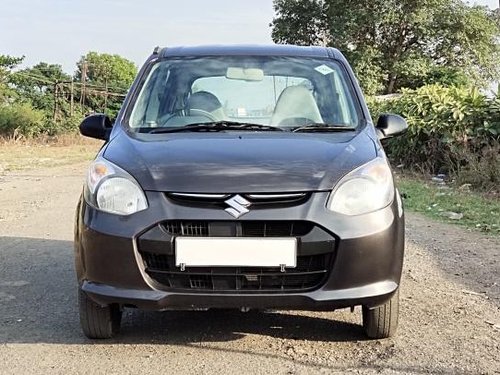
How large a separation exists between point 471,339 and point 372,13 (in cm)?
3366

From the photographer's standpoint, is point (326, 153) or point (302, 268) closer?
point (302, 268)

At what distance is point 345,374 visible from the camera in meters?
3.23

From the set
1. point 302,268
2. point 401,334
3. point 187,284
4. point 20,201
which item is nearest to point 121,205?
point 187,284

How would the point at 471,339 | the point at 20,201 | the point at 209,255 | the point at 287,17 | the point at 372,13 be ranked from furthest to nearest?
the point at 287,17, the point at 372,13, the point at 20,201, the point at 471,339, the point at 209,255

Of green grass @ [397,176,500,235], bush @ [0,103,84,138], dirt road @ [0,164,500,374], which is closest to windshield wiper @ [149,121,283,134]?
dirt road @ [0,164,500,374]

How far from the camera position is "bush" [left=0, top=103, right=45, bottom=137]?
31.6 m

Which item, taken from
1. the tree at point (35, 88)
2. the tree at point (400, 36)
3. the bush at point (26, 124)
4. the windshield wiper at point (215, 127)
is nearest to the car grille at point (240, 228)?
the windshield wiper at point (215, 127)

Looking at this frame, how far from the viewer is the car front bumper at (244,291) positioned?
3.18 metres

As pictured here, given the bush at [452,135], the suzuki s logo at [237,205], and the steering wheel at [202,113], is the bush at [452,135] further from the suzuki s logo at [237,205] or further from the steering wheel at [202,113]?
the suzuki s logo at [237,205]

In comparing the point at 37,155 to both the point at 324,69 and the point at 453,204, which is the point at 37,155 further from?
the point at 324,69

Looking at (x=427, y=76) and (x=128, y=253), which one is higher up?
(x=128, y=253)

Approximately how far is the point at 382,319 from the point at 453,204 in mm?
6109

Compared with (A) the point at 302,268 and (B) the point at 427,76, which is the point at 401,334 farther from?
(B) the point at 427,76

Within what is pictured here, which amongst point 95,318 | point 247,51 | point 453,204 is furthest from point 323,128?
point 453,204
